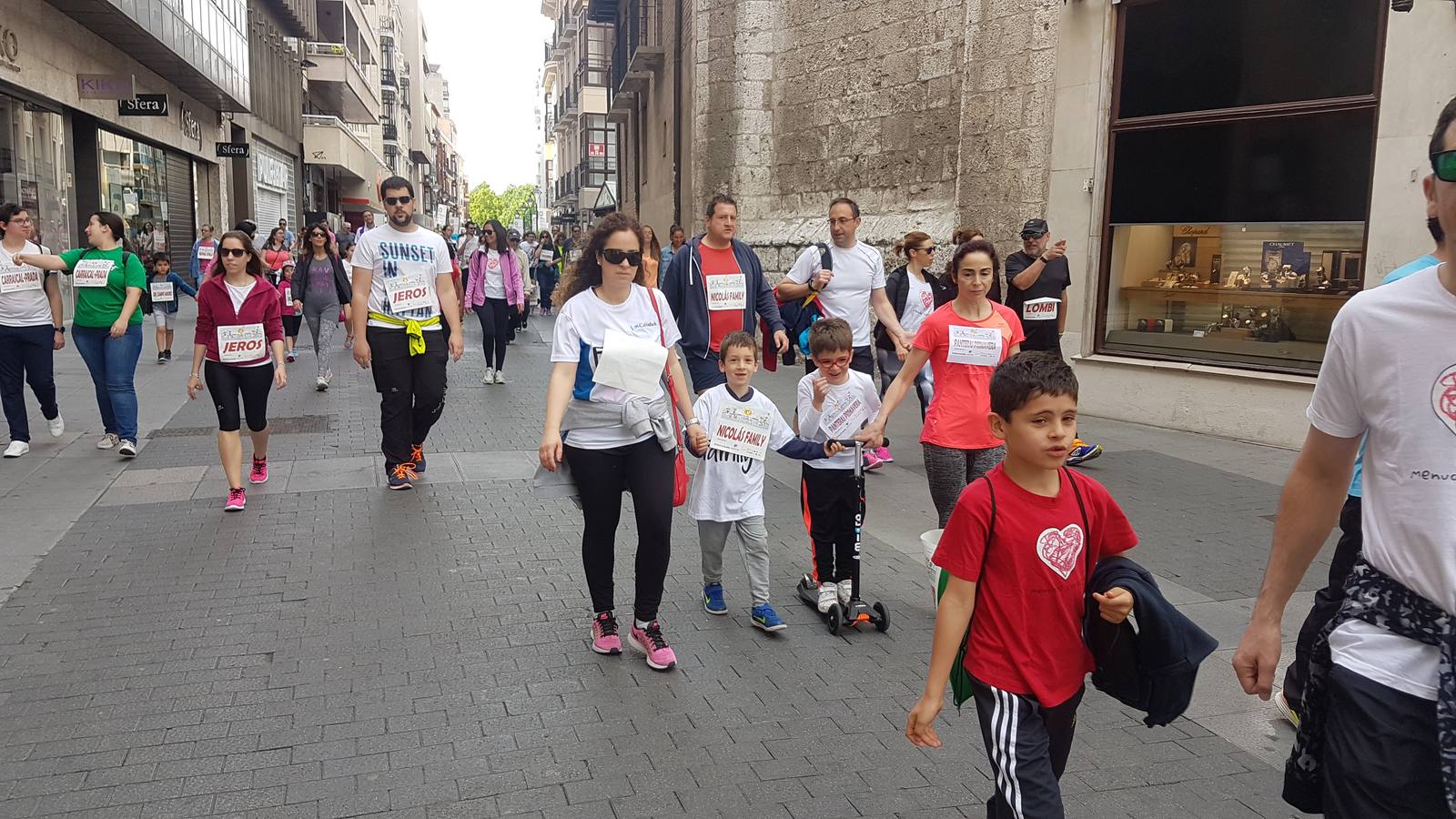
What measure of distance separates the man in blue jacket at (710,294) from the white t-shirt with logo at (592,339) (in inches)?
74.7

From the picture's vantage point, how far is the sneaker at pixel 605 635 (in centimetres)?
470

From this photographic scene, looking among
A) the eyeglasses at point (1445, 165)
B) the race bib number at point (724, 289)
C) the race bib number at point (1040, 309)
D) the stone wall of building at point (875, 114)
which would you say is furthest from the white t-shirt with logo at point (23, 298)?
the eyeglasses at point (1445, 165)

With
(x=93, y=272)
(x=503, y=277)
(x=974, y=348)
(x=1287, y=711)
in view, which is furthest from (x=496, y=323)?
(x=1287, y=711)

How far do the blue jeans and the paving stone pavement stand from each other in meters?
1.79

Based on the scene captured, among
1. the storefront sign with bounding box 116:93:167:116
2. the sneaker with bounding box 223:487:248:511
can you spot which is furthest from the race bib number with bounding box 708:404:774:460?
the storefront sign with bounding box 116:93:167:116

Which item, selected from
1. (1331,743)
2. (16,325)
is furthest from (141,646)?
(16,325)

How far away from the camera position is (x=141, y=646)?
4.77m

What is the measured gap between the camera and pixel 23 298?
8.64 metres

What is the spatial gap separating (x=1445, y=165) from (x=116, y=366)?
9.01m

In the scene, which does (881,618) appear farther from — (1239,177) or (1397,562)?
(1239,177)

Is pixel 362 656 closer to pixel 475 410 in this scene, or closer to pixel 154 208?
pixel 475 410

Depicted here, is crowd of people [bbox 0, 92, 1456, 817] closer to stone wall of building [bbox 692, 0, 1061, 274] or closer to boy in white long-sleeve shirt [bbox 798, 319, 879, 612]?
boy in white long-sleeve shirt [bbox 798, 319, 879, 612]

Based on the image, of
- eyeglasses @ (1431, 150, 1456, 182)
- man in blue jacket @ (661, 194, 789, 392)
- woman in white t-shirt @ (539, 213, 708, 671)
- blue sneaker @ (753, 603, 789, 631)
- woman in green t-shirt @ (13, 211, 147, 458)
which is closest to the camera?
eyeglasses @ (1431, 150, 1456, 182)

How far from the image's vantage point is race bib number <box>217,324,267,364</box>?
23.7ft
